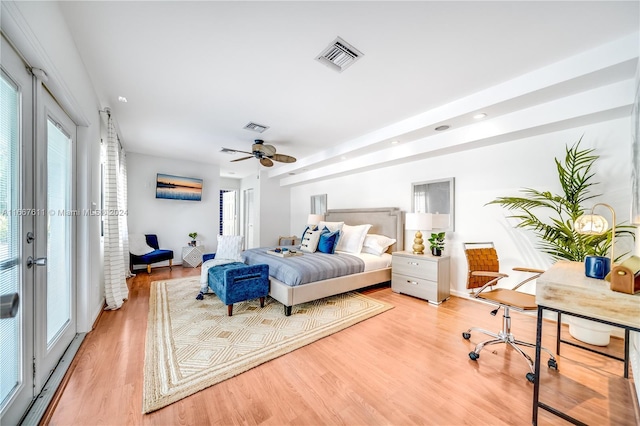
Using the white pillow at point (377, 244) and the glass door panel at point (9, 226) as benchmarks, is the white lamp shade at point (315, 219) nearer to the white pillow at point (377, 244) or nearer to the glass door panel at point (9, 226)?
the white pillow at point (377, 244)

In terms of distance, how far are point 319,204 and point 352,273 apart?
298 centimetres

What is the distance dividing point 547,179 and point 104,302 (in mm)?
5762

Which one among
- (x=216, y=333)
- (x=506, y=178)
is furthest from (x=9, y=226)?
(x=506, y=178)

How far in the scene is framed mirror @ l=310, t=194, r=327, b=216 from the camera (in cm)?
624

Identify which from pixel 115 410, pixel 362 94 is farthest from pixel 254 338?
pixel 362 94

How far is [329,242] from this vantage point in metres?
4.29

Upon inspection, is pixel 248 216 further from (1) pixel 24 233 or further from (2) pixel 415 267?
(1) pixel 24 233

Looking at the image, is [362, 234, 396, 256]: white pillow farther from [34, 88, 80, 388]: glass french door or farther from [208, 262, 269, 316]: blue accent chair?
[34, 88, 80, 388]: glass french door

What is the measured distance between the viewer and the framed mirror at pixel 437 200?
3730mm

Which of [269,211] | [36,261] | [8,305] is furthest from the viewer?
[269,211]

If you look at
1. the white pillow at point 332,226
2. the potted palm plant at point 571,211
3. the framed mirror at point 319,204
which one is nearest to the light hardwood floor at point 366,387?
the potted palm plant at point 571,211

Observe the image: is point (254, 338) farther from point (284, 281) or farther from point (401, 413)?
point (401, 413)

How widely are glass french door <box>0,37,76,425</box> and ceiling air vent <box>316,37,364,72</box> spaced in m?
1.97

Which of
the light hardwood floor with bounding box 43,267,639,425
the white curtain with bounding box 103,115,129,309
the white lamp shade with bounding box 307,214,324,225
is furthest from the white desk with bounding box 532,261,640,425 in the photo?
the white lamp shade with bounding box 307,214,324,225
